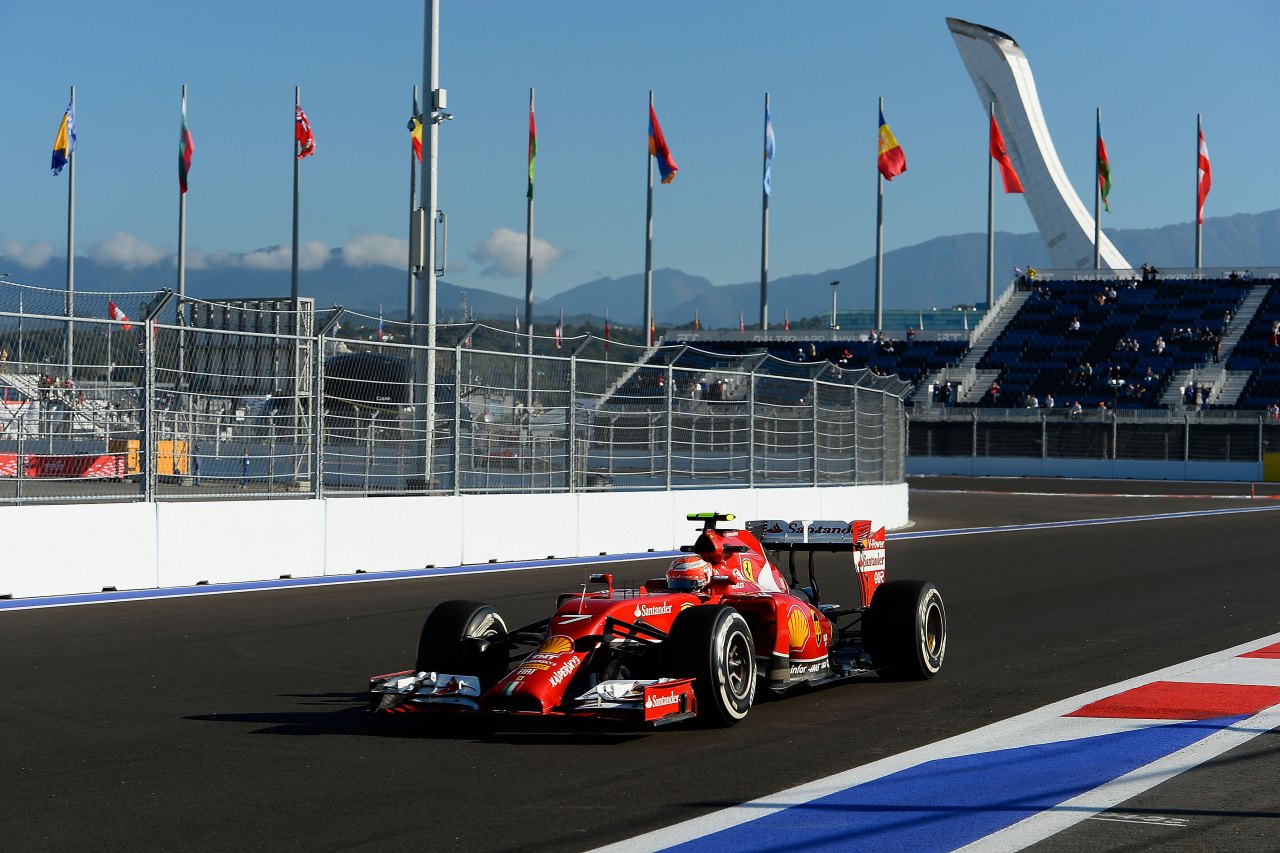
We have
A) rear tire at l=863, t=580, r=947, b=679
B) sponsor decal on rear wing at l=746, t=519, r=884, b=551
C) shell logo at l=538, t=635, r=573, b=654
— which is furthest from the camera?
sponsor decal on rear wing at l=746, t=519, r=884, b=551

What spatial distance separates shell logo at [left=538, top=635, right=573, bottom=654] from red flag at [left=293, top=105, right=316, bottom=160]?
36.5 m

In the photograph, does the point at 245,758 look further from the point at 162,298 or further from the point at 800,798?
the point at 162,298

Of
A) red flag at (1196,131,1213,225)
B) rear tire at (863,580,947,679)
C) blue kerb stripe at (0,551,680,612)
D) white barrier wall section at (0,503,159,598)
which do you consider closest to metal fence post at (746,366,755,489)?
blue kerb stripe at (0,551,680,612)

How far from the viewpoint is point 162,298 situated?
1347 centimetres

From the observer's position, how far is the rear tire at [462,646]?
7.55 meters

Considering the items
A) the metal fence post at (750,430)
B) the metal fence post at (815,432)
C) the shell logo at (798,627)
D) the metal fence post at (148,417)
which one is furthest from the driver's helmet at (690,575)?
the metal fence post at (815,432)

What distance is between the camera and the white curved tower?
268 ft

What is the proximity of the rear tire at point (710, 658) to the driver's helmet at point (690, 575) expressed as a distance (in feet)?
1.64

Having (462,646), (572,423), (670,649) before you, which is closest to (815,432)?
(572,423)

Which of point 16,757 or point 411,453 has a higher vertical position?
point 411,453

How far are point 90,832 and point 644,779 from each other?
2103 millimetres

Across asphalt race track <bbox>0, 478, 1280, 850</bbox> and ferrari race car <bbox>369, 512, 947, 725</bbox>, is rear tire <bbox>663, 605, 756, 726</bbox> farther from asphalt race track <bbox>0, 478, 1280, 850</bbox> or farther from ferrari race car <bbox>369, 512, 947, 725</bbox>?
asphalt race track <bbox>0, 478, 1280, 850</bbox>

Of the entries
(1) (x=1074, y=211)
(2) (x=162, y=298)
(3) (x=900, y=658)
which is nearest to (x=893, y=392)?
(2) (x=162, y=298)

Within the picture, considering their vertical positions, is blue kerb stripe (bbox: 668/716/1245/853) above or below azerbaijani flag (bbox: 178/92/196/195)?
below
